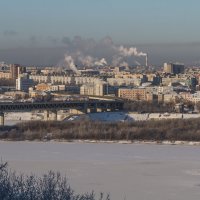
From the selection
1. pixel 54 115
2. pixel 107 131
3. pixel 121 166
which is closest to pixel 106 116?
pixel 54 115

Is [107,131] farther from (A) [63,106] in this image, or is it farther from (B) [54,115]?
(A) [63,106]

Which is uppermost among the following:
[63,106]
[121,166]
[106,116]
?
Answer: [63,106]

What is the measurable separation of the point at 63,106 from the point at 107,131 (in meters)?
6.22

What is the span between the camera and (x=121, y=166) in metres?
8.27

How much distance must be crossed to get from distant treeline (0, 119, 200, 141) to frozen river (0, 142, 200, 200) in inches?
58.1

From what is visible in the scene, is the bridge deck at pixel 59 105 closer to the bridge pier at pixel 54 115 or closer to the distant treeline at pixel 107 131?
the bridge pier at pixel 54 115

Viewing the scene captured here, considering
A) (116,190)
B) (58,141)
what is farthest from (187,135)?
(116,190)

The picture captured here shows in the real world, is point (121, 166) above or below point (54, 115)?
below

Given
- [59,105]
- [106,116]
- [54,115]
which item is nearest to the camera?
[54,115]

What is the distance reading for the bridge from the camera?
61.5 ft

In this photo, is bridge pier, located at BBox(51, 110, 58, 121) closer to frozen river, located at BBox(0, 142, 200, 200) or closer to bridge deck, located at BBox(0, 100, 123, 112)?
bridge deck, located at BBox(0, 100, 123, 112)

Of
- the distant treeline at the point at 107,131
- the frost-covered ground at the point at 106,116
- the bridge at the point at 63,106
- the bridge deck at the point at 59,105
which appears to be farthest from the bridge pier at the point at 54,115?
the distant treeline at the point at 107,131

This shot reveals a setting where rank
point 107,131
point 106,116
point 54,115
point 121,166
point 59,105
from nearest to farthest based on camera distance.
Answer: point 121,166
point 107,131
point 54,115
point 106,116
point 59,105

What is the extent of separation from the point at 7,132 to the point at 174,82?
23.0 meters
